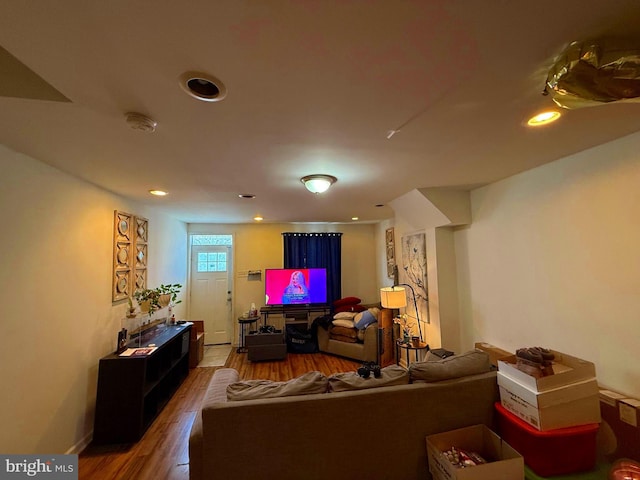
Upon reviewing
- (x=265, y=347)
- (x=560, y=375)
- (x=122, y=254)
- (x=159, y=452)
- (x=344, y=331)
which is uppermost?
(x=122, y=254)

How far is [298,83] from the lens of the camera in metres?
1.12

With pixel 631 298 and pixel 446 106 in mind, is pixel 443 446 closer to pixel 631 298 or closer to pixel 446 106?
pixel 631 298

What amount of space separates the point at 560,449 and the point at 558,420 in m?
0.15

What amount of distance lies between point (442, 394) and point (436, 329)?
1.70 metres

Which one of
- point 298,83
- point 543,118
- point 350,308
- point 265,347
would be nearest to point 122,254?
point 265,347

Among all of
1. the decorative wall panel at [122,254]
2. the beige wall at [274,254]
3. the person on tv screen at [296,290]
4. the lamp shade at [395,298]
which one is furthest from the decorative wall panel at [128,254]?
the lamp shade at [395,298]

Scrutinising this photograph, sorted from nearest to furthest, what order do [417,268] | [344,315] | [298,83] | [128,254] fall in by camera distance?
[298,83] < [128,254] < [417,268] < [344,315]

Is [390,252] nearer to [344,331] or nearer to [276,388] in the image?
[344,331]

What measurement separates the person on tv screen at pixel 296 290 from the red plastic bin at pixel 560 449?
3923 mm

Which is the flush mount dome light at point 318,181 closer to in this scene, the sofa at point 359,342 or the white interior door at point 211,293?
the sofa at point 359,342

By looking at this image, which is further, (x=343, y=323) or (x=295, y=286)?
→ (x=295, y=286)

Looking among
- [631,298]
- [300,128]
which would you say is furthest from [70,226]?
[631,298]

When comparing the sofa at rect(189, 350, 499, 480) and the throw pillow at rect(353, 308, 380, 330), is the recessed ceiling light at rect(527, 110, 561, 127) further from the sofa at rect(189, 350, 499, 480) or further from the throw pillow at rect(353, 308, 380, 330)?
the throw pillow at rect(353, 308, 380, 330)

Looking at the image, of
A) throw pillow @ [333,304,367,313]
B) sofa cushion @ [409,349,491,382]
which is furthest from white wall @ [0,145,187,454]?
throw pillow @ [333,304,367,313]
